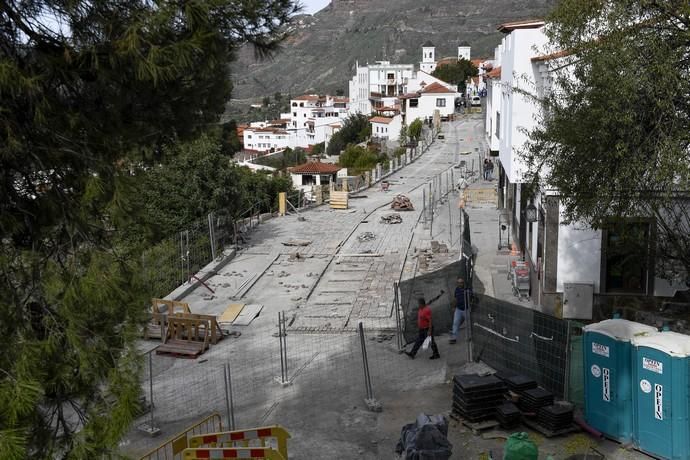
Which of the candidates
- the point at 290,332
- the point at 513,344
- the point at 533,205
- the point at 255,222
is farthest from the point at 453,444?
the point at 255,222

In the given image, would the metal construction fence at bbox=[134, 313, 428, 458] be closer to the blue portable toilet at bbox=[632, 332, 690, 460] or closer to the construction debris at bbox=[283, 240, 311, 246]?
the blue portable toilet at bbox=[632, 332, 690, 460]

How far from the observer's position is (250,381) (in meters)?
12.9

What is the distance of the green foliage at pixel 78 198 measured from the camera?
18.4ft

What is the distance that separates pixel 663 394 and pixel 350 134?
93953mm

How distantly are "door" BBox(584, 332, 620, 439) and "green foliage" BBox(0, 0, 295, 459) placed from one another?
6.01 m

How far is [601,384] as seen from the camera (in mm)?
9773

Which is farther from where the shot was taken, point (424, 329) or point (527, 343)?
point (424, 329)

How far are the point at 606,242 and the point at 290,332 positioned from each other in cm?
654

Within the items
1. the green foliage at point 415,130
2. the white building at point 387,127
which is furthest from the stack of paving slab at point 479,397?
the white building at point 387,127

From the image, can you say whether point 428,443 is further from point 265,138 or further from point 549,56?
point 265,138

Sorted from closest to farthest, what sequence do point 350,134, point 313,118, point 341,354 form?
point 341,354 → point 350,134 → point 313,118

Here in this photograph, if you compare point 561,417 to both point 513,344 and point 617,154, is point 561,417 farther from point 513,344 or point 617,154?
point 617,154

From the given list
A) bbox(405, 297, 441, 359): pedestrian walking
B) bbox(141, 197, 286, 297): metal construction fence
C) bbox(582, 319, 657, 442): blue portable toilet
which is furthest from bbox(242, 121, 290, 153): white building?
bbox(582, 319, 657, 442): blue portable toilet

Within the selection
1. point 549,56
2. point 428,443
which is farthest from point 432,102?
point 428,443
